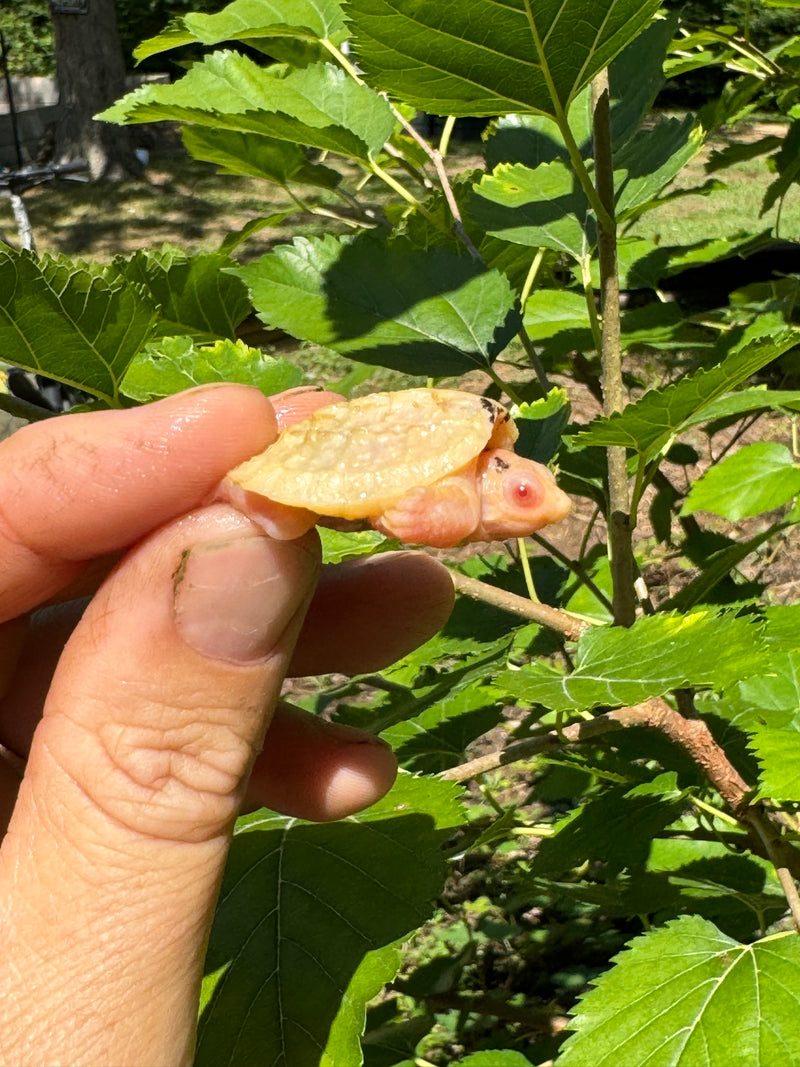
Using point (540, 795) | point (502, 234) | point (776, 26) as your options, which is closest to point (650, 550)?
point (540, 795)

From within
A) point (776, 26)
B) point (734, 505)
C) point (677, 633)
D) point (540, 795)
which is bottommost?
point (776, 26)

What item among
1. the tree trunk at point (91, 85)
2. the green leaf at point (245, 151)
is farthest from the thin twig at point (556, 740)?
the tree trunk at point (91, 85)

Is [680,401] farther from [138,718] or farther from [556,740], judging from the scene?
[138,718]

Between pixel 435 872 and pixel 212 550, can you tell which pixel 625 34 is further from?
pixel 435 872

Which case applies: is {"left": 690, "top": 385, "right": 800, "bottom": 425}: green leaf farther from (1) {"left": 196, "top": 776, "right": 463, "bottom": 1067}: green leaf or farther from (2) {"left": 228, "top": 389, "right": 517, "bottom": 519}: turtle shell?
(1) {"left": 196, "top": 776, "right": 463, "bottom": 1067}: green leaf

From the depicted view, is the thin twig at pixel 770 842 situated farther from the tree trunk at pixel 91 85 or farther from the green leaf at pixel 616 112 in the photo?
the tree trunk at pixel 91 85

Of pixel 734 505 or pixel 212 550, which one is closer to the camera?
pixel 212 550

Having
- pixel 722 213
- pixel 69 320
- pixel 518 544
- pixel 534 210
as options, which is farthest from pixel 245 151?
pixel 722 213
